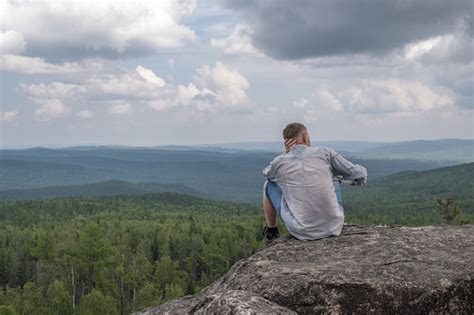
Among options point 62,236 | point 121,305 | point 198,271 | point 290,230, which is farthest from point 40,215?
point 290,230

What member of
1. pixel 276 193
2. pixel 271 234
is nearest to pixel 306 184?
pixel 276 193

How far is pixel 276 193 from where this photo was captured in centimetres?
1166

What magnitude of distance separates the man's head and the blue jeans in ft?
3.82

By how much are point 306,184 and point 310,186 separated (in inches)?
3.8

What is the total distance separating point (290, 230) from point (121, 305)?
274ft

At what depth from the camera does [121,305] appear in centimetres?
8862

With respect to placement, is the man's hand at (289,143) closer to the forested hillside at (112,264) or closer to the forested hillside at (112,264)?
the forested hillside at (112,264)

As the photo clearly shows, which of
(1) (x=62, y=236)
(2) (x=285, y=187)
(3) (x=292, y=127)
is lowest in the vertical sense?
(1) (x=62, y=236)

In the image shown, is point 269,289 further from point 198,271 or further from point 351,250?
point 198,271

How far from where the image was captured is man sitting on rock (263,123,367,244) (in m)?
10.9

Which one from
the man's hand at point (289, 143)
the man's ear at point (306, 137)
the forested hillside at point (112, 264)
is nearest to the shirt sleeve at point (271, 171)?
the man's hand at point (289, 143)

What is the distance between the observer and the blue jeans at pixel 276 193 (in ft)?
38.1

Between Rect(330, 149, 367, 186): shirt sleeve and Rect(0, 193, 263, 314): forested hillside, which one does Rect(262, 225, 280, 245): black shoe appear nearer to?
Rect(330, 149, 367, 186): shirt sleeve

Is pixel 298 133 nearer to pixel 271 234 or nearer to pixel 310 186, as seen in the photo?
pixel 310 186
